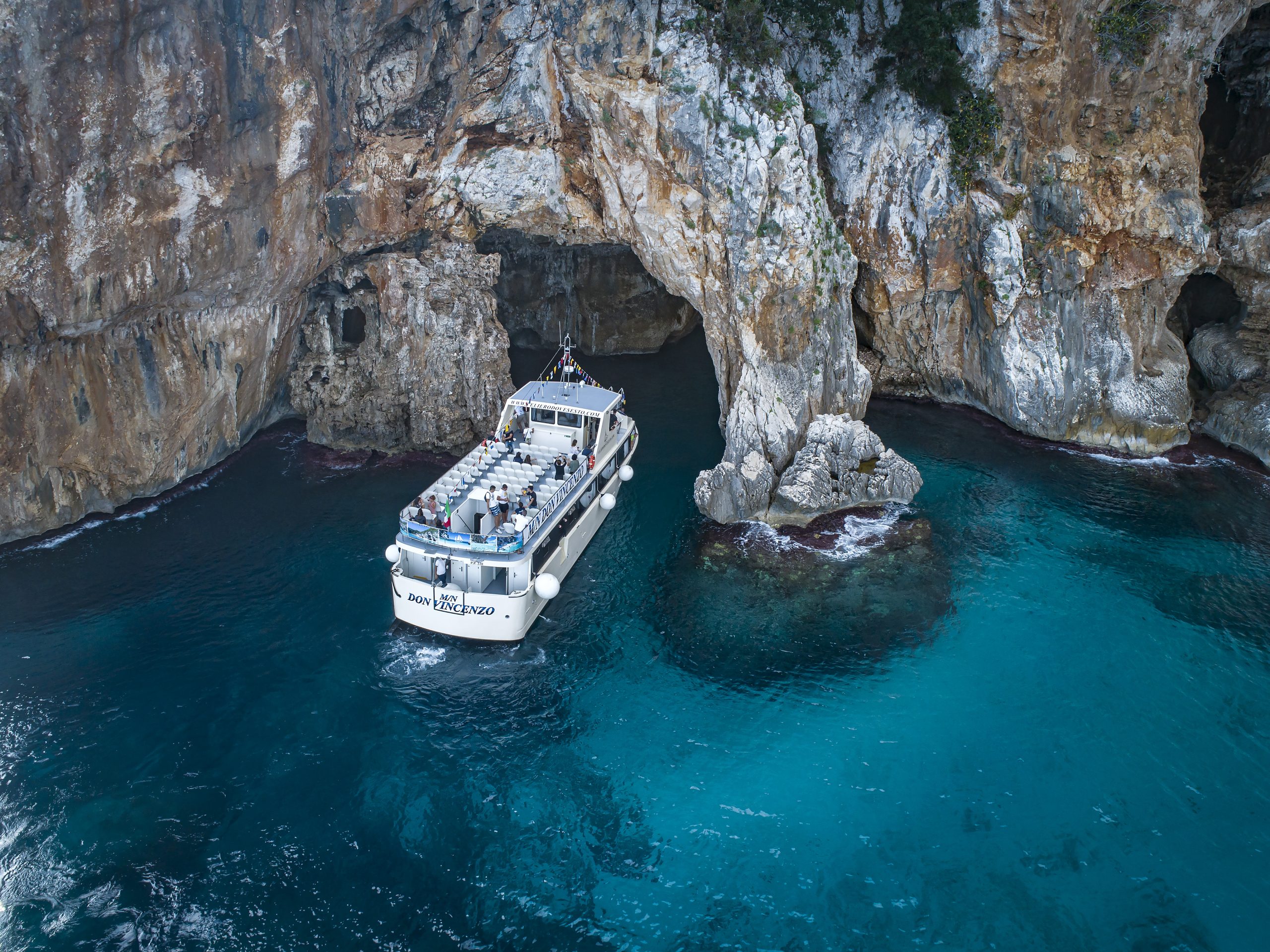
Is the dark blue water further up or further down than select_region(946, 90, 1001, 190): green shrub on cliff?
further down

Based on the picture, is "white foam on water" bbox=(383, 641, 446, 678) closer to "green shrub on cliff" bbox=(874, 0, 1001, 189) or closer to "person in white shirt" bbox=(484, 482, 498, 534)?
"person in white shirt" bbox=(484, 482, 498, 534)

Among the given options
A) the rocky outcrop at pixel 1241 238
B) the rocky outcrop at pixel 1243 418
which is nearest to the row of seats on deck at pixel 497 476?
the rocky outcrop at pixel 1243 418

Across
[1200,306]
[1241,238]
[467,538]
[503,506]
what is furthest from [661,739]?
[1200,306]

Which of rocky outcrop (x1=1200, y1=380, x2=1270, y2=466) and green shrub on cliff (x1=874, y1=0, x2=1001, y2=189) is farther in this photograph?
rocky outcrop (x1=1200, y1=380, x2=1270, y2=466)

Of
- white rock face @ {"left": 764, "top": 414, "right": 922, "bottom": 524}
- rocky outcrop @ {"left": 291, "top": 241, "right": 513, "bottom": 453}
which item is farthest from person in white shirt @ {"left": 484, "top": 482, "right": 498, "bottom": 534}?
white rock face @ {"left": 764, "top": 414, "right": 922, "bottom": 524}

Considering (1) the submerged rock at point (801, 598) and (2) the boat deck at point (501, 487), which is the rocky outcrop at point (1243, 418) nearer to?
(1) the submerged rock at point (801, 598)

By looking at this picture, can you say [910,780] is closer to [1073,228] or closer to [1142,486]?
[1142,486]

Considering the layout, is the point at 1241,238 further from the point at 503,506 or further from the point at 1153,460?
the point at 503,506
